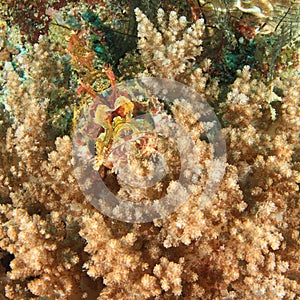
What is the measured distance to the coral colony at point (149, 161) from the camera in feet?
6.48

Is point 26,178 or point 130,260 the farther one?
point 26,178

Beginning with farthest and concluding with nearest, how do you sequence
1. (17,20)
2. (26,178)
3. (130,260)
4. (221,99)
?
(17,20)
(221,99)
(26,178)
(130,260)

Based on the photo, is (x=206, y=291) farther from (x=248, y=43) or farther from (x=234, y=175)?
(x=248, y=43)

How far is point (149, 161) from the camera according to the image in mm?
2215

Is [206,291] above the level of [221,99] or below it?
below

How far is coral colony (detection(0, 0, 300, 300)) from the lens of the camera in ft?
6.48

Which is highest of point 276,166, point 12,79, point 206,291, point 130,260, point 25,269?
point 12,79

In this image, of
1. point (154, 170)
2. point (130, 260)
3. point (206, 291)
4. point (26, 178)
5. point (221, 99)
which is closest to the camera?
point (130, 260)

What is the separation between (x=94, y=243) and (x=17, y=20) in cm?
272

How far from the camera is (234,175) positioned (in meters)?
2.15

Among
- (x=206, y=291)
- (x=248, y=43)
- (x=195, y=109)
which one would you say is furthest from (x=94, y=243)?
(x=248, y=43)

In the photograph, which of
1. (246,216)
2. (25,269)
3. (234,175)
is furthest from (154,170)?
→ (25,269)

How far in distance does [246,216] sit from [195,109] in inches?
37.0

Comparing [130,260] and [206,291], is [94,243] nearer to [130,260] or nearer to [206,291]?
[130,260]
